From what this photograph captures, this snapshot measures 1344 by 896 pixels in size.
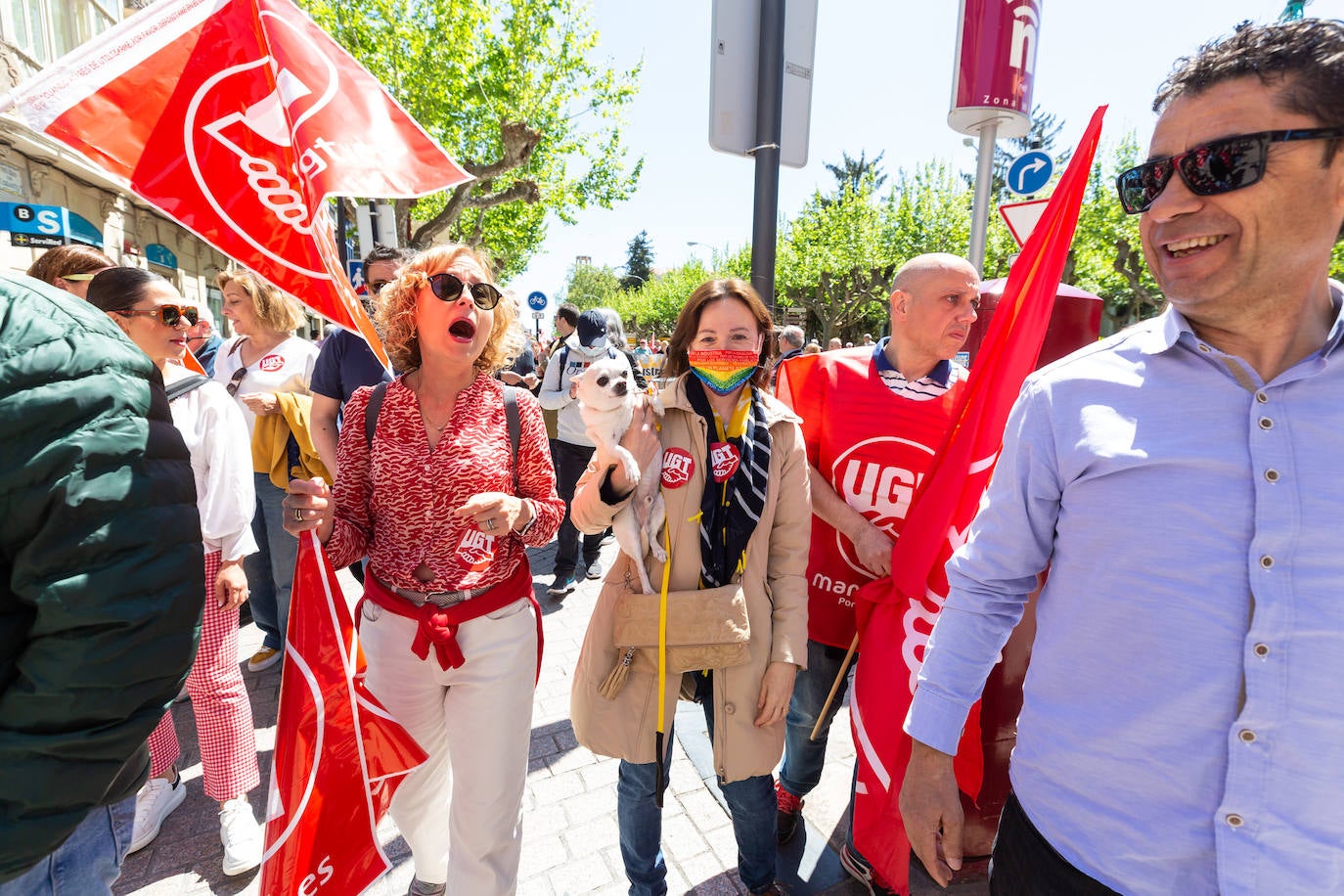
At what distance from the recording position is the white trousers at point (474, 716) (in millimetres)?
1987

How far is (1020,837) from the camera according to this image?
1328 millimetres

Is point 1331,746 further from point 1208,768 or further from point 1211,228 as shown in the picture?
point 1211,228

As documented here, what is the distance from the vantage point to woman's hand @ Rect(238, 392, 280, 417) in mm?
3314

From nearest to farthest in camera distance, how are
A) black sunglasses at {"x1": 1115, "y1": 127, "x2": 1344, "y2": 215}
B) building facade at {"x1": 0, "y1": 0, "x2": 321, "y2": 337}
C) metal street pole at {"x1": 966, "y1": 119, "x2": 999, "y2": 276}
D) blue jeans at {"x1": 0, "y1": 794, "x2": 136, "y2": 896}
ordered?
1. black sunglasses at {"x1": 1115, "y1": 127, "x2": 1344, "y2": 215}
2. blue jeans at {"x1": 0, "y1": 794, "x2": 136, "y2": 896}
3. metal street pole at {"x1": 966, "y1": 119, "x2": 999, "y2": 276}
4. building facade at {"x1": 0, "y1": 0, "x2": 321, "y2": 337}

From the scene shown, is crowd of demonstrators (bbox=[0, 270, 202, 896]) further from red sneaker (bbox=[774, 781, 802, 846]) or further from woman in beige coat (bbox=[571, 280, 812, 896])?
red sneaker (bbox=[774, 781, 802, 846])

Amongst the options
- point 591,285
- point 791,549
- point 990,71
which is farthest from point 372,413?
point 591,285

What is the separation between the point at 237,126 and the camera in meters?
1.78

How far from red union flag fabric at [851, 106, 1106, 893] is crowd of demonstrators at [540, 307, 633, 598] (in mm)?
3205

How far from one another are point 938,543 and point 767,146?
2.22 metres

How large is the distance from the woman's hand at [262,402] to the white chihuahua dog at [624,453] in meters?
2.42

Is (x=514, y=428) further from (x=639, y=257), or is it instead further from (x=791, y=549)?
(x=639, y=257)

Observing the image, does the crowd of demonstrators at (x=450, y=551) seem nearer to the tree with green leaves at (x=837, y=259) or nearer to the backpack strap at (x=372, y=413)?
the backpack strap at (x=372, y=413)

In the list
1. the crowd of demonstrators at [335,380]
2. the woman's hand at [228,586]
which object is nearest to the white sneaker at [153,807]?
the woman's hand at [228,586]

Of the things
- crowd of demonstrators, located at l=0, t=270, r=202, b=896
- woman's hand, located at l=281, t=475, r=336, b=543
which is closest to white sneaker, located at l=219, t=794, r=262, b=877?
woman's hand, located at l=281, t=475, r=336, b=543
